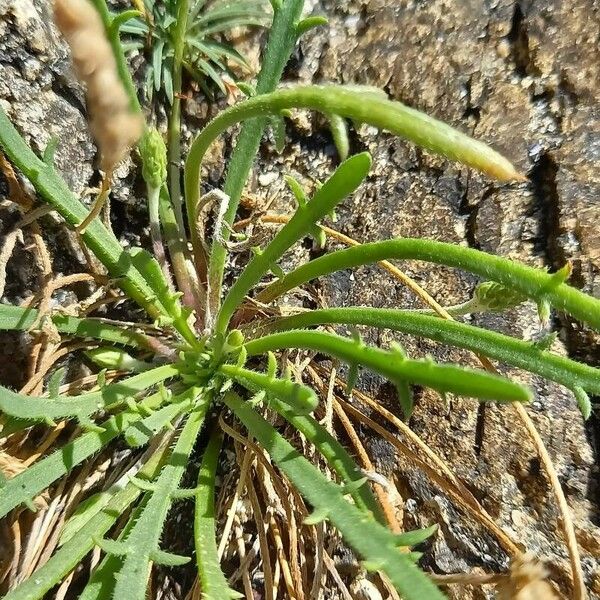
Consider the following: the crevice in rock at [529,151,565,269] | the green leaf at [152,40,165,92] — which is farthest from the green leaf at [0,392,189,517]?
the crevice in rock at [529,151,565,269]

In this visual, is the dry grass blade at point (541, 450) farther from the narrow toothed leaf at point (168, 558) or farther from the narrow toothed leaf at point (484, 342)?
the narrow toothed leaf at point (168, 558)

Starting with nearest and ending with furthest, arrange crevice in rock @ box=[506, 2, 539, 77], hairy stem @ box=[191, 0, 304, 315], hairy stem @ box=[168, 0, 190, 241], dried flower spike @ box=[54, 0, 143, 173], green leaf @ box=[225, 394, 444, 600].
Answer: dried flower spike @ box=[54, 0, 143, 173]
green leaf @ box=[225, 394, 444, 600]
hairy stem @ box=[191, 0, 304, 315]
hairy stem @ box=[168, 0, 190, 241]
crevice in rock @ box=[506, 2, 539, 77]

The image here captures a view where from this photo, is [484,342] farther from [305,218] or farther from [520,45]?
[520,45]

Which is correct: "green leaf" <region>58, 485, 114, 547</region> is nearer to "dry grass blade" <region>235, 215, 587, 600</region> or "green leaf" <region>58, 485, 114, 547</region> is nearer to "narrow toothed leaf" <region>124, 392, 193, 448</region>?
"narrow toothed leaf" <region>124, 392, 193, 448</region>

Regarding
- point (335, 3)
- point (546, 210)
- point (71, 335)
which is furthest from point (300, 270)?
point (335, 3)

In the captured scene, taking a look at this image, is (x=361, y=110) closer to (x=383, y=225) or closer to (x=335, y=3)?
(x=383, y=225)

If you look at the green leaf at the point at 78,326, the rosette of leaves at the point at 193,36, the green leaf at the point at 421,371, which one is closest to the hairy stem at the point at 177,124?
the rosette of leaves at the point at 193,36
